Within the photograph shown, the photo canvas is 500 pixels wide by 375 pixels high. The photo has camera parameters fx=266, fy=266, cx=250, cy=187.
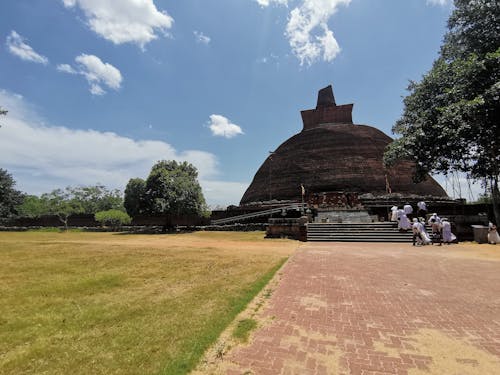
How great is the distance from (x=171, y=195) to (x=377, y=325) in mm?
22008

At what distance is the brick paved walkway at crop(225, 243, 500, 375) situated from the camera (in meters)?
2.96

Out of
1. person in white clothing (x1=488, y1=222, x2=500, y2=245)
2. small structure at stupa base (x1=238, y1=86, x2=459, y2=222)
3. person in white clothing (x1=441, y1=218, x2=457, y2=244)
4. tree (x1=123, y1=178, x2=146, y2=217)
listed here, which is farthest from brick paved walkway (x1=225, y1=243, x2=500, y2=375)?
tree (x1=123, y1=178, x2=146, y2=217)

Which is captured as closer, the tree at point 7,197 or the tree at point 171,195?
the tree at point 171,195

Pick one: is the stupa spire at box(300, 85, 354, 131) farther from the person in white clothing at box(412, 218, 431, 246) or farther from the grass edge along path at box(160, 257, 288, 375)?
the grass edge along path at box(160, 257, 288, 375)

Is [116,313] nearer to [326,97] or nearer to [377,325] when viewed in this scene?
[377,325]

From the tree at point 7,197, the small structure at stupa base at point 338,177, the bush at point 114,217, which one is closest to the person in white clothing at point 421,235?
the small structure at stupa base at point 338,177

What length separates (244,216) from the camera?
27.6 m

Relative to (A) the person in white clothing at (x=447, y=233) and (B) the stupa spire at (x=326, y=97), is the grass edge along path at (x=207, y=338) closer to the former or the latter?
(A) the person in white clothing at (x=447, y=233)

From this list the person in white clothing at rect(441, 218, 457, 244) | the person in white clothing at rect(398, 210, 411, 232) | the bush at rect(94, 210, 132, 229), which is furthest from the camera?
the bush at rect(94, 210, 132, 229)

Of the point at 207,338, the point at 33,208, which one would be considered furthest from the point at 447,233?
the point at 33,208

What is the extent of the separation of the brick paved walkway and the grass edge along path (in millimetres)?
369

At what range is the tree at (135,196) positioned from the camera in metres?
24.8

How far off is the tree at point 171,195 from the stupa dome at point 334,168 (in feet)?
37.0

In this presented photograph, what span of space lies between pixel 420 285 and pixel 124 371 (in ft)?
A: 20.4
